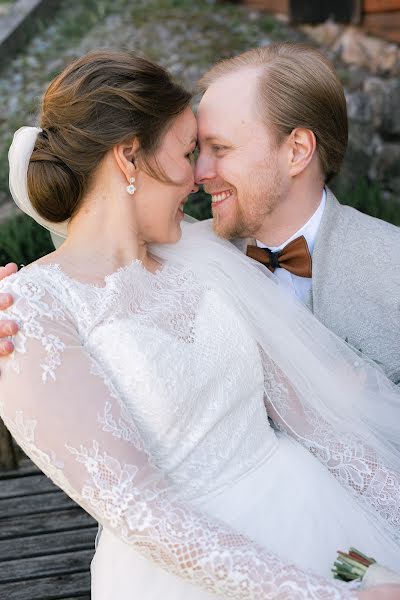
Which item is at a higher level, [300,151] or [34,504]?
[300,151]

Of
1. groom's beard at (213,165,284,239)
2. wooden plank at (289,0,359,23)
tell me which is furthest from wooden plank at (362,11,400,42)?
groom's beard at (213,165,284,239)

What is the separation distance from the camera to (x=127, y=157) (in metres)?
2.16

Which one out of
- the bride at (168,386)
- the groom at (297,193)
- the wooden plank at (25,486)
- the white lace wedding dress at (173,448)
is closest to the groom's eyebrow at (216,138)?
the groom at (297,193)

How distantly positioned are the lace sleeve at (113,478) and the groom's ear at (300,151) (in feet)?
4.08

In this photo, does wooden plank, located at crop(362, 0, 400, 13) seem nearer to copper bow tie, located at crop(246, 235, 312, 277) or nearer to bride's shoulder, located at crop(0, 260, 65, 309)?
copper bow tie, located at crop(246, 235, 312, 277)

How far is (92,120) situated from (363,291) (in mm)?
1051

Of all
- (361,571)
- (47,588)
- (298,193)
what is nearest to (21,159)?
(298,193)

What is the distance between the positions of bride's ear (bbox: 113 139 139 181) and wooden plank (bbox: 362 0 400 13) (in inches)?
198

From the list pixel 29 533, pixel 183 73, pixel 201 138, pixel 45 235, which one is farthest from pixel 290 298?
pixel 183 73

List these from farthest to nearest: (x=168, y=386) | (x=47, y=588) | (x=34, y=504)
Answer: (x=34, y=504), (x=47, y=588), (x=168, y=386)

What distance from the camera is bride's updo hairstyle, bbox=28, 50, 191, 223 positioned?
6.83ft

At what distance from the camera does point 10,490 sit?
3533mm

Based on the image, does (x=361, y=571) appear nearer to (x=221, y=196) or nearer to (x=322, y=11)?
(x=221, y=196)

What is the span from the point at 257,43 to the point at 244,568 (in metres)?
6.46
